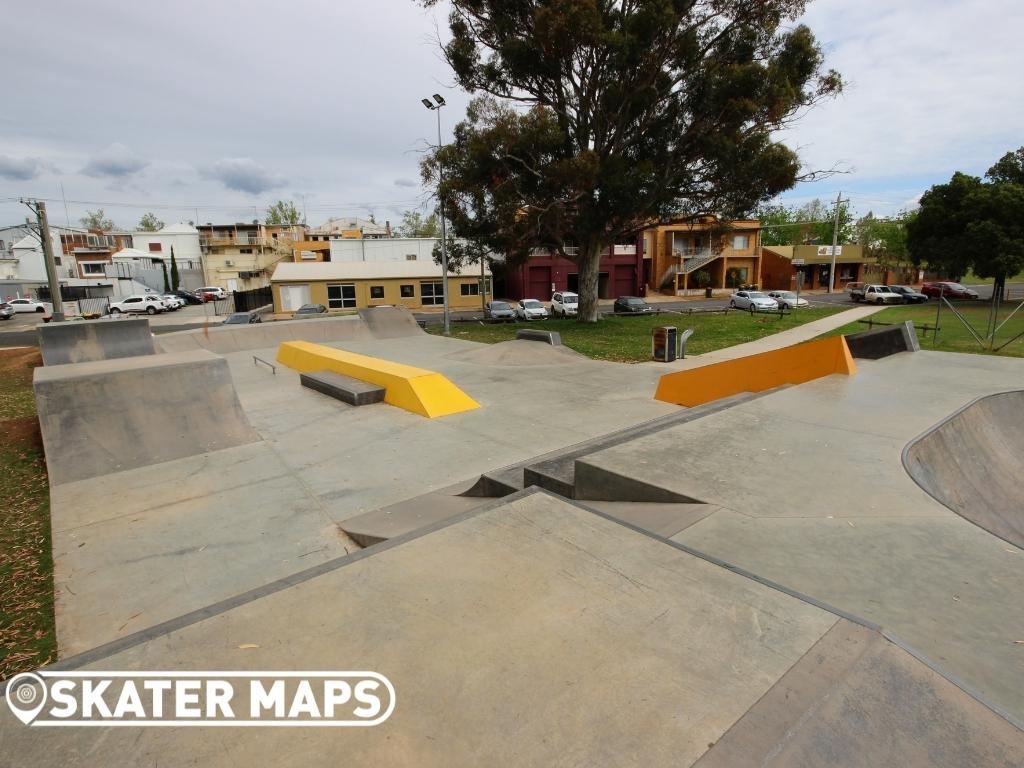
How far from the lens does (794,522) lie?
4074 millimetres

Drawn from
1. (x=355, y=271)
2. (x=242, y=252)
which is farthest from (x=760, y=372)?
(x=242, y=252)

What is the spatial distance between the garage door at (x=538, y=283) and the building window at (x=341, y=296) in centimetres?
1460

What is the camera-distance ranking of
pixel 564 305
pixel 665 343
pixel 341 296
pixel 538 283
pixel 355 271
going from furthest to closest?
pixel 538 283 → pixel 355 271 → pixel 341 296 → pixel 564 305 → pixel 665 343

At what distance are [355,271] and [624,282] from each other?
78.1 ft

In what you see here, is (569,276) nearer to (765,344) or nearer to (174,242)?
(765,344)

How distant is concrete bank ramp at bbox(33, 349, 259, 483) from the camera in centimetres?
755

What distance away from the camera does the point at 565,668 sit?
2.43m

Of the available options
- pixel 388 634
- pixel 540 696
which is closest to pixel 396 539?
pixel 388 634

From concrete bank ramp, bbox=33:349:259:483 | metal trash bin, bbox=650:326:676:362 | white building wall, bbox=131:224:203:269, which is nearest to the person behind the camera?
concrete bank ramp, bbox=33:349:259:483

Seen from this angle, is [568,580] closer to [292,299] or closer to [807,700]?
[807,700]

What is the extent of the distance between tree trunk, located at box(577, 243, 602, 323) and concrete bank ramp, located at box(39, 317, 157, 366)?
1782 cm

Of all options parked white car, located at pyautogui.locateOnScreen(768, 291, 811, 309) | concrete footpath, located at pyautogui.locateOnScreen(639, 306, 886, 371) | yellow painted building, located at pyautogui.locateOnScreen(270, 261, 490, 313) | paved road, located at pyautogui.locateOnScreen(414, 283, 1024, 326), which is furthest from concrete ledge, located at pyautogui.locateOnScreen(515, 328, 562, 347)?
parked white car, located at pyautogui.locateOnScreen(768, 291, 811, 309)

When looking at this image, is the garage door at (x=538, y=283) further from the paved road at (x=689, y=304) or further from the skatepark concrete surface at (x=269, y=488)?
the skatepark concrete surface at (x=269, y=488)

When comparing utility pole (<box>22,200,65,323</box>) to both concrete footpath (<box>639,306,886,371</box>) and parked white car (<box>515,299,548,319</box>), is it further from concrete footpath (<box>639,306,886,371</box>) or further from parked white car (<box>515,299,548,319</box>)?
concrete footpath (<box>639,306,886,371</box>)
